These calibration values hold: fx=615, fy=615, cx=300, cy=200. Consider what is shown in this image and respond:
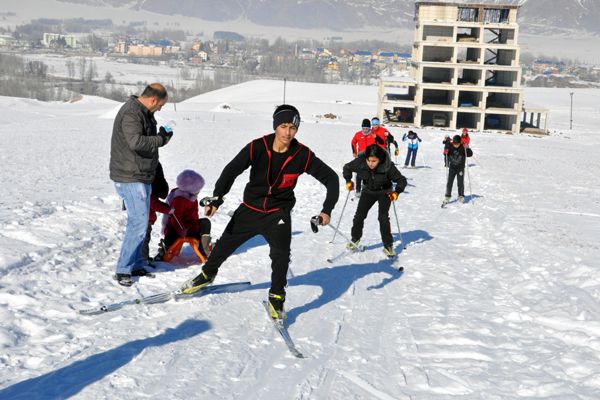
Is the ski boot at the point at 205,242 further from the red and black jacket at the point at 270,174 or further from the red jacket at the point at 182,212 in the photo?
the red and black jacket at the point at 270,174

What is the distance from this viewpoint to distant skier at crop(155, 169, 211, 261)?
777cm

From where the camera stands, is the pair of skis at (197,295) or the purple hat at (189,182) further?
the purple hat at (189,182)

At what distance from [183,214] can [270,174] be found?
2464mm

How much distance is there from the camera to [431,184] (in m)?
18.8

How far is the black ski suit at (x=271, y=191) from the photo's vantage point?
5723 mm

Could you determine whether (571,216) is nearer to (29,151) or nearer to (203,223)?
(203,223)

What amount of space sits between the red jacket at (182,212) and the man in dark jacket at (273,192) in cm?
178

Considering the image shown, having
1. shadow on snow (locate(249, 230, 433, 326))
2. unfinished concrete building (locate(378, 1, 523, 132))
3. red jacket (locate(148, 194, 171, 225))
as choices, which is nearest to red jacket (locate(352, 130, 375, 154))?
shadow on snow (locate(249, 230, 433, 326))

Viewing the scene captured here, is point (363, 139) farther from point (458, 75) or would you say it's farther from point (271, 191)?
point (458, 75)

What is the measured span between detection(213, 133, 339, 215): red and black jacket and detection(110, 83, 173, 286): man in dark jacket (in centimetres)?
106

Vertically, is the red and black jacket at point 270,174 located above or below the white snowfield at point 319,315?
above

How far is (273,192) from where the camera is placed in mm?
5867

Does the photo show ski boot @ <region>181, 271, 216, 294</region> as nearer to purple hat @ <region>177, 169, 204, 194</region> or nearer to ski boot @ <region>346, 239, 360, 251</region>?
purple hat @ <region>177, 169, 204, 194</region>

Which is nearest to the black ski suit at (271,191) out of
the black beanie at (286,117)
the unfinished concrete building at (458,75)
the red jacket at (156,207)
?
the black beanie at (286,117)
